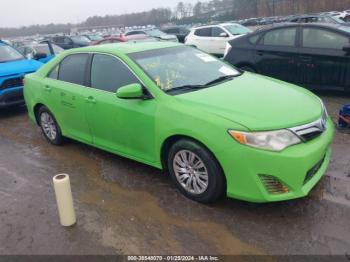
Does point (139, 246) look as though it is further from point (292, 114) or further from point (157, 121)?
point (292, 114)

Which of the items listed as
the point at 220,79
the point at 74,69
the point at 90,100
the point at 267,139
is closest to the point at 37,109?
the point at 74,69

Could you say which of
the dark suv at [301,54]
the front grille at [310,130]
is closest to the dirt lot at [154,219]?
the front grille at [310,130]

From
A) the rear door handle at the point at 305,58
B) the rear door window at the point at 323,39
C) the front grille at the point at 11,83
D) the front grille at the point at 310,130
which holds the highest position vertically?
the rear door window at the point at 323,39

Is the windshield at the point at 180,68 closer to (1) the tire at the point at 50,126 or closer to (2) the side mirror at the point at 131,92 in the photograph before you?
(2) the side mirror at the point at 131,92

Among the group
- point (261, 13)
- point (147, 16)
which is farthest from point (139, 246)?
point (147, 16)

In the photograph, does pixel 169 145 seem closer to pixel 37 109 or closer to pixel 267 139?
pixel 267 139

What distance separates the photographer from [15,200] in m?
4.25

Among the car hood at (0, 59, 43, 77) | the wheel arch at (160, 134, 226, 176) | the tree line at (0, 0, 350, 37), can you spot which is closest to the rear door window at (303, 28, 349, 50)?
the wheel arch at (160, 134, 226, 176)

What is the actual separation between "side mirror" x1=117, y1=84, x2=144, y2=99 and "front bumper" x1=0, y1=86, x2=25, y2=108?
15.4 ft

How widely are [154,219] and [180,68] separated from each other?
1.81m

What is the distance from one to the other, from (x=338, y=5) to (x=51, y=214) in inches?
2132

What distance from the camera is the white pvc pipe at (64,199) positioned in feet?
11.3

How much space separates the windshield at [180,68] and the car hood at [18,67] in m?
4.48

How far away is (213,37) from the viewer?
14.8m
